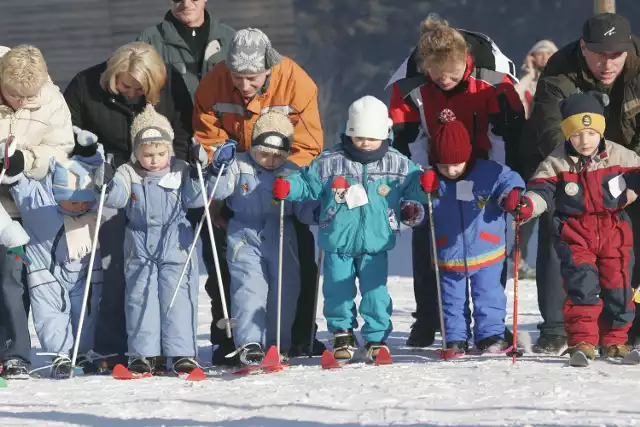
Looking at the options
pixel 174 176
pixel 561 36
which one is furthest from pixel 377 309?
pixel 561 36

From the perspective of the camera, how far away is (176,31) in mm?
8531

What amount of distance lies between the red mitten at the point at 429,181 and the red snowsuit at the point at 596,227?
49 centimetres

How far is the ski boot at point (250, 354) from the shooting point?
25.7 feet

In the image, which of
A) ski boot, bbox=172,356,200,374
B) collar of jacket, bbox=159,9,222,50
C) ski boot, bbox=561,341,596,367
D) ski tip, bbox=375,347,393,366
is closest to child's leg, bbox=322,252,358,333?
ski tip, bbox=375,347,393,366

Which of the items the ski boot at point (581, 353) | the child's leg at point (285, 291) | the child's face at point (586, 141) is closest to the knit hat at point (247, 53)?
the child's leg at point (285, 291)

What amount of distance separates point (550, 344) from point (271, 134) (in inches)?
68.5

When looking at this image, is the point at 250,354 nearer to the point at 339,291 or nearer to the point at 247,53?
the point at 339,291

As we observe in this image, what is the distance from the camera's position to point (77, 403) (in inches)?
271

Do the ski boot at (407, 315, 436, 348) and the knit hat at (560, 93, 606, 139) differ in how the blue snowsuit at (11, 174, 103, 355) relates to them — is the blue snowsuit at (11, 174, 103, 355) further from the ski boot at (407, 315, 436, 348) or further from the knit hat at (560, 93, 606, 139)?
the knit hat at (560, 93, 606, 139)

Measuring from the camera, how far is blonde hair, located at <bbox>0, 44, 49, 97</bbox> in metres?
7.91

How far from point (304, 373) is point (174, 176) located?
4.01ft

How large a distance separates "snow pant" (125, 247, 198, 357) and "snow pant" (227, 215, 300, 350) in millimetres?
246

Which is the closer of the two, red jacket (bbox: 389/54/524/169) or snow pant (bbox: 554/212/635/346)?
snow pant (bbox: 554/212/635/346)

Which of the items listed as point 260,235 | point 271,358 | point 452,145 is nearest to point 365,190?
point 452,145
